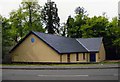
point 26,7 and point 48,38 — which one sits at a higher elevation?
point 26,7

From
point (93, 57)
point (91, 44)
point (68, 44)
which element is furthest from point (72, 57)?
point (91, 44)

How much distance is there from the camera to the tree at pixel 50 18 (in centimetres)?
7238

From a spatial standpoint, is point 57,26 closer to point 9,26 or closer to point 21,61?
point 9,26

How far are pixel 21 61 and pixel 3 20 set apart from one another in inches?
366

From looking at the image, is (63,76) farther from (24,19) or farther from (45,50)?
(24,19)

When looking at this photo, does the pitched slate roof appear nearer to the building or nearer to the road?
the building

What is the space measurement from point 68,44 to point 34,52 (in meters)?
6.52

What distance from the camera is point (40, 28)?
58500 millimetres

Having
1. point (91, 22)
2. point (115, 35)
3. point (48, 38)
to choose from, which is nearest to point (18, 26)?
point (48, 38)

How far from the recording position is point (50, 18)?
7306 centimetres

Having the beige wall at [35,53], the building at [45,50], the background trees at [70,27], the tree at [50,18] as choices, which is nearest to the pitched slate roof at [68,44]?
the building at [45,50]

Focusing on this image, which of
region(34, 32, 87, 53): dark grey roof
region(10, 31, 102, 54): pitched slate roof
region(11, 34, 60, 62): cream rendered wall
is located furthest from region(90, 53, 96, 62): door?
region(11, 34, 60, 62): cream rendered wall

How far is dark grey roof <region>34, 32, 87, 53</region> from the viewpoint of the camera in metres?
43.6

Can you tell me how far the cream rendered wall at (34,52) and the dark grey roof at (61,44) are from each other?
68cm
